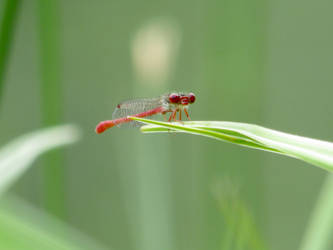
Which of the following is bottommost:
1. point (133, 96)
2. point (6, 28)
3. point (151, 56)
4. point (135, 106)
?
point (133, 96)

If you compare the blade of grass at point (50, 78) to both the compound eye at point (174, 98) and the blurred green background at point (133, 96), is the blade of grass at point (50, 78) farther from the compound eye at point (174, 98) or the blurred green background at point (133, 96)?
the blurred green background at point (133, 96)

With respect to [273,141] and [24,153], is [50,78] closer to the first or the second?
[24,153]

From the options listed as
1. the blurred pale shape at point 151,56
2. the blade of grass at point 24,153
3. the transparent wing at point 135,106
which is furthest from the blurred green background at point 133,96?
the blade of grass at point 24,153

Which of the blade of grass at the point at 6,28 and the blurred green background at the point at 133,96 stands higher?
the blade of grass at the point at 6,28

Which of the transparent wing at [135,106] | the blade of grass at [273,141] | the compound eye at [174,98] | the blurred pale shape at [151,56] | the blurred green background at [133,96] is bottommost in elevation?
the blurred green background at [133,96]

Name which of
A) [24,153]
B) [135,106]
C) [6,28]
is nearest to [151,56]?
[135,106]

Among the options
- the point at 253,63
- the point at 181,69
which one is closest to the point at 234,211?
the point at 253,63

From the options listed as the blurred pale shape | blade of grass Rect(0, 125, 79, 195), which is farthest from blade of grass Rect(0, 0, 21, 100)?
the blurred pale shape
